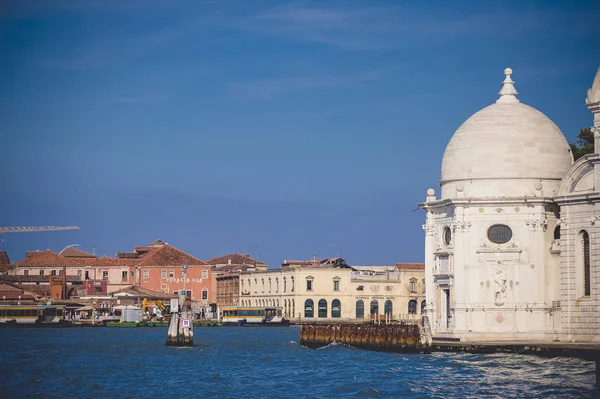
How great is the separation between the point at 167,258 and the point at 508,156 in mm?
79253

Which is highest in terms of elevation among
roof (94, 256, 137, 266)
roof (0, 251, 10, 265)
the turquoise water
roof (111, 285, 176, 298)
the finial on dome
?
the finial on dome

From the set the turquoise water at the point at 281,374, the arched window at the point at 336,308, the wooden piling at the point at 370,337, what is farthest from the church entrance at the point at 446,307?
the arched window at the point at 336,308

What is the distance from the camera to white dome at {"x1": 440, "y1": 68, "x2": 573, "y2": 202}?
61.2 meters

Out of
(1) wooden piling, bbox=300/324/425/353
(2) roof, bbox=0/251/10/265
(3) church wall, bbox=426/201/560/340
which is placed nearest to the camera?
(3) church wall, bbox=426/201/560/340

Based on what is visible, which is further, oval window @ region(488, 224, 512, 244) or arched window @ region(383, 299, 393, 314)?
arched window @ region(383, 299, 393, 314)

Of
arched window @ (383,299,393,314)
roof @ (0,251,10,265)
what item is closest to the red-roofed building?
roof @ (0,251,10,265)

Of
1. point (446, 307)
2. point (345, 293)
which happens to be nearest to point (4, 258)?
point (345, 293)

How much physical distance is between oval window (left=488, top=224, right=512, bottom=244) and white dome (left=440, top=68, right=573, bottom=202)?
152 centimetres

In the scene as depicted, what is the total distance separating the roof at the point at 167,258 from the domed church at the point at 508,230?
248 feet

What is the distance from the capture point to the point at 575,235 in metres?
58.3

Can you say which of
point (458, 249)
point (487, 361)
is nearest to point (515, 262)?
point (458, 249)

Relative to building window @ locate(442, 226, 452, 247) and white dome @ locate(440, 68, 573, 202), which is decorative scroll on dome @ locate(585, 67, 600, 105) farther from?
building window @ locate(442, 226, 452, 247)

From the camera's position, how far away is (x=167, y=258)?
136500 mm

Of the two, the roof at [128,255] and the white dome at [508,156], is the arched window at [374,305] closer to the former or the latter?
the roof at [128,255]
